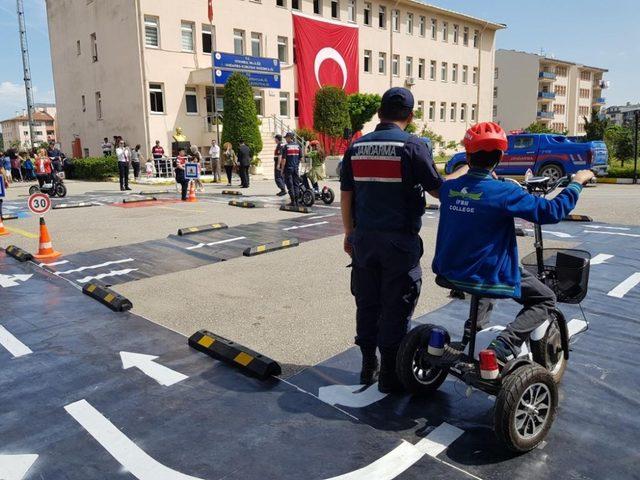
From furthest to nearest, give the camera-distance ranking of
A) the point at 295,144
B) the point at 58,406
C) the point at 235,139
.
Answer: the point at 235,139 → the point at 295,144 → the point at 58,406

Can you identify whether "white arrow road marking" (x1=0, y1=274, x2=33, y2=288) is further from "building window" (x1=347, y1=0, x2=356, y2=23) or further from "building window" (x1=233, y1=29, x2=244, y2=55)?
"building window" (x1=347, y1=0, x2=356, y2=23)

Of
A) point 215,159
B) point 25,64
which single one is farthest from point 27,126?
point 215,159

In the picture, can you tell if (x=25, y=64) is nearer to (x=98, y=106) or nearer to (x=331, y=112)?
(x=98, y=106)

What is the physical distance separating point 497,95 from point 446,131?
35248mm

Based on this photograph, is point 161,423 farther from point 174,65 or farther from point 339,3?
point 339,3

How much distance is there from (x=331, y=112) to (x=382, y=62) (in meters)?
10.0

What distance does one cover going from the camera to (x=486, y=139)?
9.75ft

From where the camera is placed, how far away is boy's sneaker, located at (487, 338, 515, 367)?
3029mm

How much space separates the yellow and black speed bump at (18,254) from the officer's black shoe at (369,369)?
20.8ft

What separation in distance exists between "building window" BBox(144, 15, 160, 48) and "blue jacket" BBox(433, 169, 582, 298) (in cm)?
2673

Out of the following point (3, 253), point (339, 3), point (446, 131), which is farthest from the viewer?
point (446, 131)

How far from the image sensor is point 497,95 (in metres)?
75.7

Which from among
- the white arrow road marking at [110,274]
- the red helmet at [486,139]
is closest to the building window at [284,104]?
the white arrow road marking at [110,274]

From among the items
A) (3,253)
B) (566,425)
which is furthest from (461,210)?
(3,253)
